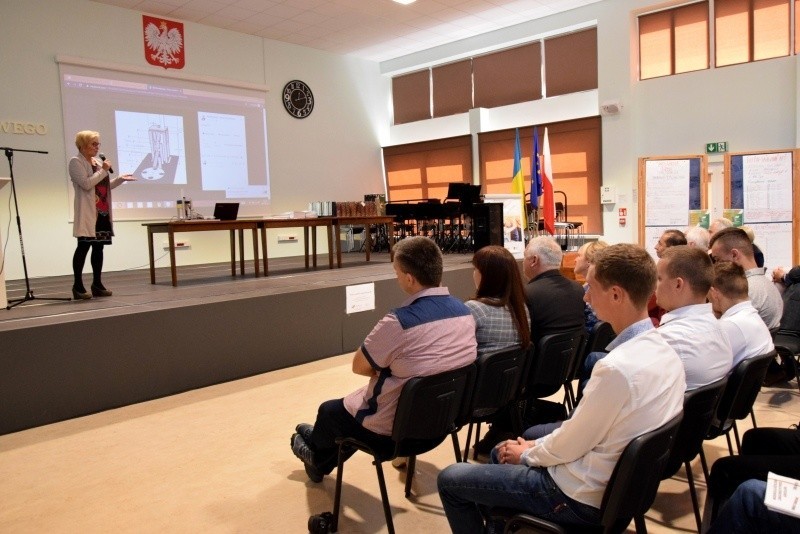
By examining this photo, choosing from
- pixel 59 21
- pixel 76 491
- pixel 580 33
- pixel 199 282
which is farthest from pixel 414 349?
pixel 580 33

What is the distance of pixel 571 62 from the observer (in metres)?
9.18

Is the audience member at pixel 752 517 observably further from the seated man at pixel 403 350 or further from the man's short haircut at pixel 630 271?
the seated man at pixel 403 350

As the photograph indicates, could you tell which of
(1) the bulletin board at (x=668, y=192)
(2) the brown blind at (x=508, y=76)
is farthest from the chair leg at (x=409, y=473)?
(2) the brown blind at (x=508, y=76)

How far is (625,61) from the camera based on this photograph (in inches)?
331

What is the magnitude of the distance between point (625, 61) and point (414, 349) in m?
7.74

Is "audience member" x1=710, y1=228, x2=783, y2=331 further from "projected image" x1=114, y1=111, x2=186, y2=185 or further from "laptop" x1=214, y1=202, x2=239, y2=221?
"projected image" x1=114, y1=111, x2=186, y2=185

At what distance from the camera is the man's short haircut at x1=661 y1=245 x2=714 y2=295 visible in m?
2.05

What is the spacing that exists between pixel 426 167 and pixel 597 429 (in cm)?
993

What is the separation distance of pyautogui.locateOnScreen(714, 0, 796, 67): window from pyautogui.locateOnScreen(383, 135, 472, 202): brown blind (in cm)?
401

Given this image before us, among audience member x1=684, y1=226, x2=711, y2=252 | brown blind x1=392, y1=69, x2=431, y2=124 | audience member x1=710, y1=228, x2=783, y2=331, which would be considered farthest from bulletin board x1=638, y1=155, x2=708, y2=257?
audience member x1=710, y1=228, x2=783, y2=331

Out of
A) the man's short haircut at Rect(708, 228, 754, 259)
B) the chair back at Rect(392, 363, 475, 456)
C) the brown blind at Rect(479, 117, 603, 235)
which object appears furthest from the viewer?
the brown blind at Rect(479, 117, 603, 235)

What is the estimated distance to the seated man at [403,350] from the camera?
209 cm

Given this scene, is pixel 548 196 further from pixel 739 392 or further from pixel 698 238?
pixel 739 392

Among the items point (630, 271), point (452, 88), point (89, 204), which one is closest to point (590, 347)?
point (630, 271)
